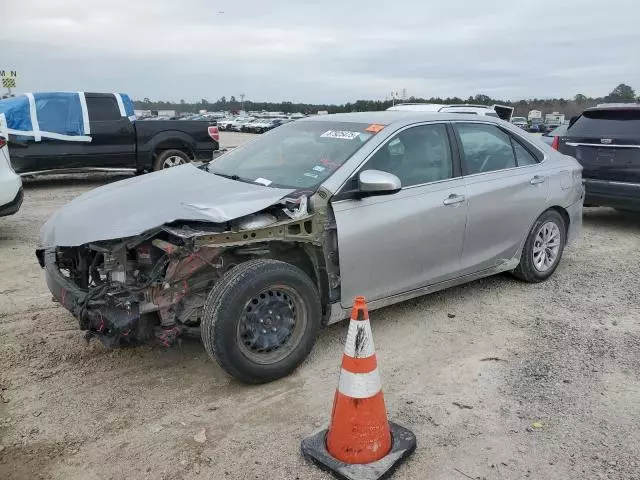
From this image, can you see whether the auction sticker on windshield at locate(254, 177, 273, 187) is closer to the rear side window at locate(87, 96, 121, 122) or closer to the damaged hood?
the damaged hood

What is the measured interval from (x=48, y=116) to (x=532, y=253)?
8893mm

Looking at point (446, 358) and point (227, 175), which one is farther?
point (227, 175)

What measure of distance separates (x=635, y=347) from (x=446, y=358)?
1.45m

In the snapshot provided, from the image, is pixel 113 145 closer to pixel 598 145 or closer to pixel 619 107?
pixel 598 145

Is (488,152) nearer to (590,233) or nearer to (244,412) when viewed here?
(244,412)

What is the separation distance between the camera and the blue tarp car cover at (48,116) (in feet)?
32.6

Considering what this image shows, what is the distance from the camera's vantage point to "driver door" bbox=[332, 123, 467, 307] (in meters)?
3.76

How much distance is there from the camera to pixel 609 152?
7504mm

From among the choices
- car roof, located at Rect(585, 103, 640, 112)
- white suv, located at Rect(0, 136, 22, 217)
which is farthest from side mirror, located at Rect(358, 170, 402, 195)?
car roof, located at Rect(585, 103, 640, 112)

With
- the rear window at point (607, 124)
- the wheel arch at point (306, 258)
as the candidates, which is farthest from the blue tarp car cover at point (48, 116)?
the rear window at point (607, 124)

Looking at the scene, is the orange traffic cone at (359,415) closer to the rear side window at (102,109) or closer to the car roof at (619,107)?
the car roof at (619,107)

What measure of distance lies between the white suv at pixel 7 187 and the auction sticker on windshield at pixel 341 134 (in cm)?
411

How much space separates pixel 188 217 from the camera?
10.8ft

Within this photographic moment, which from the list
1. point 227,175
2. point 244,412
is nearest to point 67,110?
point 227,175
